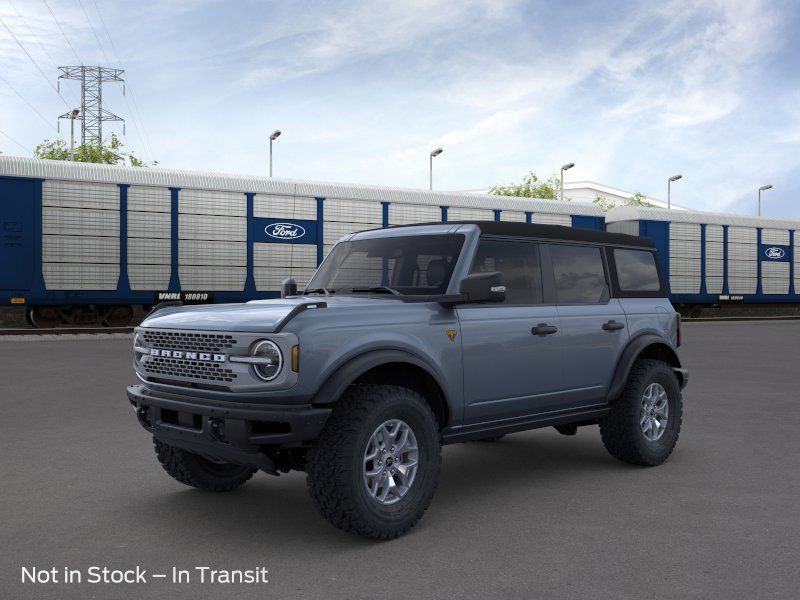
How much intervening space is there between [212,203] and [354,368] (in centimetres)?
1952

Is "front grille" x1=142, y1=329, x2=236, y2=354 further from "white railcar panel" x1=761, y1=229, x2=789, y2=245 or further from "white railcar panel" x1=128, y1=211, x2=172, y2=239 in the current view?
"white railcar panel" x1=761, y1=229, x2=789, y2=245

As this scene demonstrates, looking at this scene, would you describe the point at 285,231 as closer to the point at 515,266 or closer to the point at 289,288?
the point at 289,288

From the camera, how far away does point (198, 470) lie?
213 inches

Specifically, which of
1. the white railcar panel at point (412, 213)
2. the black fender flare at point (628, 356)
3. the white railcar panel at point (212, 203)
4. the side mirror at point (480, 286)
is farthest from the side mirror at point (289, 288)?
the white railcar panel at point (412, 213)

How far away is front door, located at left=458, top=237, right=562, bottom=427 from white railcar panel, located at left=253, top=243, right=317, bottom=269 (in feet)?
60.7

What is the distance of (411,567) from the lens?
13.2 ft

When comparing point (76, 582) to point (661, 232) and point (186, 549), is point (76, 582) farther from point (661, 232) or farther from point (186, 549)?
point (661, 232)

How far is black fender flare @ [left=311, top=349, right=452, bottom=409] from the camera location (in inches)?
168

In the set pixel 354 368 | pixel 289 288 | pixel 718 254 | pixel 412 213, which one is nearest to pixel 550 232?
pixel 289 288

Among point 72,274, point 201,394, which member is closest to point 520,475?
point 201,394

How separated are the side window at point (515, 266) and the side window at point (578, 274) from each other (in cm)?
22

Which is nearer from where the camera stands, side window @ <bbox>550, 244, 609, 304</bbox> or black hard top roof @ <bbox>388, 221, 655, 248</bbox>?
black hard top roof @ <bbox>388, 221, 655, 248</bbox>

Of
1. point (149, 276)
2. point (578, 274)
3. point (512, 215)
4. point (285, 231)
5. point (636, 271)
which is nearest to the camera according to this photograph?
point (578, 274)

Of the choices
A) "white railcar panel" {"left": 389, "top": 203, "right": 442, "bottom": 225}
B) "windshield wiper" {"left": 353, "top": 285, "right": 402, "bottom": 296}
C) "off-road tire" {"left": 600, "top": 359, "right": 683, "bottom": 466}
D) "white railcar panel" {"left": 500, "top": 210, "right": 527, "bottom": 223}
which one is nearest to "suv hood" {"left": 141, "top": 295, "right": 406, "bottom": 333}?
"windshield wiper" {"left": 353, "top": 285, "right": 402, "bottom": 296}
